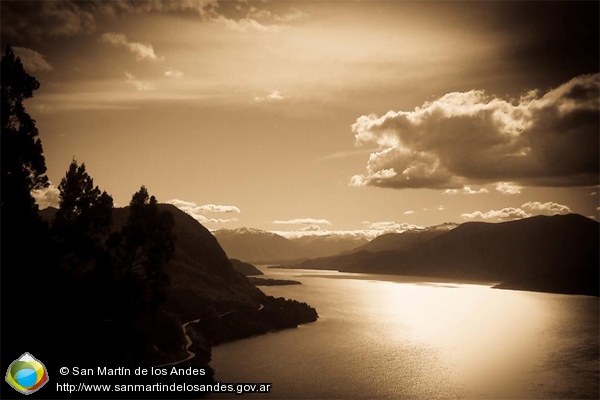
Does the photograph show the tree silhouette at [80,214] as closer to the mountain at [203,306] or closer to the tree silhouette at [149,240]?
the tree silhouette at [149,240]

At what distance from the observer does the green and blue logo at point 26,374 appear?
36812 millimetres

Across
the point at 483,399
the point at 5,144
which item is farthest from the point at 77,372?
the point at 483,399

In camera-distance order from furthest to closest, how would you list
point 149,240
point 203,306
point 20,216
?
point 203,306, point 149,240, point 20,216

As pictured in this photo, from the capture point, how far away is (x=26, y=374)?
122 feet

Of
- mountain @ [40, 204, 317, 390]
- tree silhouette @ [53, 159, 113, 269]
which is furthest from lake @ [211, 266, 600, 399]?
tree silhouette @ [53, 159, 113, 269]

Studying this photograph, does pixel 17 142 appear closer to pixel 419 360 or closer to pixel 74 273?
pixel 74 273

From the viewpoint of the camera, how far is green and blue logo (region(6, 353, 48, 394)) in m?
36.8

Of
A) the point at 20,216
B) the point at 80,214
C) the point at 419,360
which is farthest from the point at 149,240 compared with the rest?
the point at 419,360

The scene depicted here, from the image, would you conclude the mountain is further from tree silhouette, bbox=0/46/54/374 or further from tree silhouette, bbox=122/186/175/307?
tree silhouette, bbox=0/46/54/374

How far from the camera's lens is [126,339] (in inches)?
2226

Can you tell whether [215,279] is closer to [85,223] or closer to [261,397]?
[261,397]

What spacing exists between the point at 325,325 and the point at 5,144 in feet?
364

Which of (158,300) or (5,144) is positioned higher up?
(5,144)

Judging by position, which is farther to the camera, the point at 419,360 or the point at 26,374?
the point at 419,360
